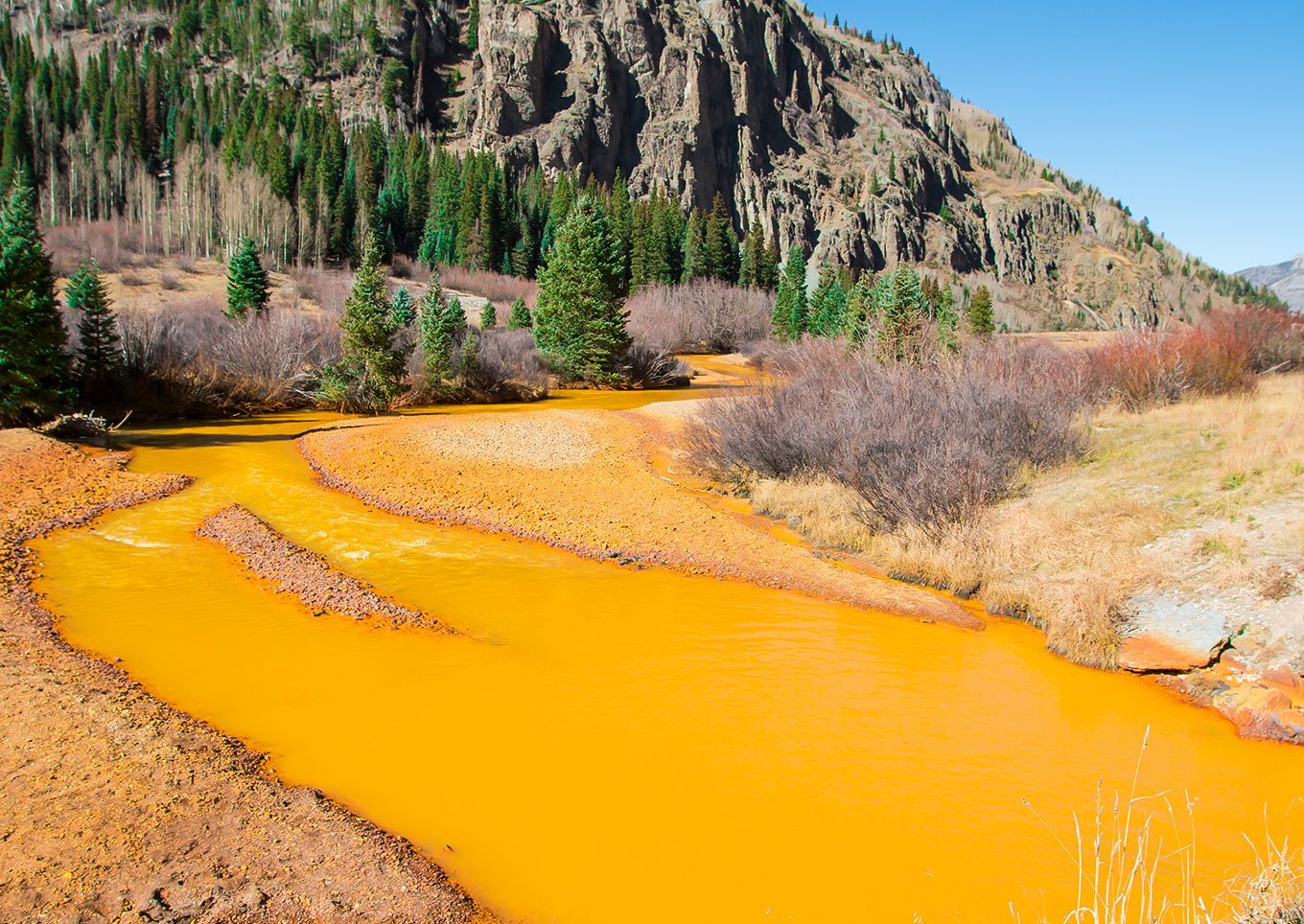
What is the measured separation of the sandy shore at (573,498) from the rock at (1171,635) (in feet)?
5.70

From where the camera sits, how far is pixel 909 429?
581 inches

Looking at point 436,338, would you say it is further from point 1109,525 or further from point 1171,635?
point 1171,635

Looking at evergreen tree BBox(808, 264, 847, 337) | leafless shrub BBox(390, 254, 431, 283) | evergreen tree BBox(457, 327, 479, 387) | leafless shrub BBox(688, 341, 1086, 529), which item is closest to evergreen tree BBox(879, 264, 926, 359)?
leafless shrub BBox(688, 341, 1086, 529)

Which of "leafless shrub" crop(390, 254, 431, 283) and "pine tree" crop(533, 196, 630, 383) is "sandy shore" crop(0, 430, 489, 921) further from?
"leafless shrub" crop(390, 254, 431, 283)

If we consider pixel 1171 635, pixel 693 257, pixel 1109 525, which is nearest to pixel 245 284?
pixel 1109 525

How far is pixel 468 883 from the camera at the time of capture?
5.27 meters

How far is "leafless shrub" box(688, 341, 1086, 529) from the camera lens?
1348cm

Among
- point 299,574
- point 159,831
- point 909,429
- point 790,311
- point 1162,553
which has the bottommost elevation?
point 159,831

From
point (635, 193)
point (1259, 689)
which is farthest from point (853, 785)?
point (635, 193)

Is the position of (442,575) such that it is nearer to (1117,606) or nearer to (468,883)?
(468,883)

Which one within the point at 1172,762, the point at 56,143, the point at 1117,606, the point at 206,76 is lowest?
the point at 1172,762

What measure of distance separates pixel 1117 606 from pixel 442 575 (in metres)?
8.39

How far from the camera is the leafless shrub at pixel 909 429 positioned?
1348 cm

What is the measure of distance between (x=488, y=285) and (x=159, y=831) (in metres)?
68.9
